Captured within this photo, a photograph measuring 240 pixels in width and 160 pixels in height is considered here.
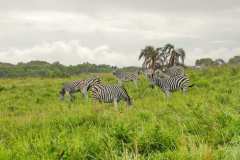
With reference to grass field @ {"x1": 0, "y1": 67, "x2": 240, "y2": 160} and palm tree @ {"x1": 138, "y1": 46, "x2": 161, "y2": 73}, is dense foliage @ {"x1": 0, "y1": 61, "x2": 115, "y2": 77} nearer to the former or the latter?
palm tree @ {"x1": 138, "y1": 46, "x2": 161, "y2": 73}

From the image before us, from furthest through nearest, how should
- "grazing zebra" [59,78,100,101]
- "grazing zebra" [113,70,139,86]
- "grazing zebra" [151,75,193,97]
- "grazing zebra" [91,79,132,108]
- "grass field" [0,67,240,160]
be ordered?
1. "grazing zebra" [113,70,139,86]
2. "grazing zebra" [59,78,100,101]
3. "grazing zebra" [151,75,193,97]
4. "grazing zebra" [91,79,132,108]
5. "grass field" [0,67,240,160]

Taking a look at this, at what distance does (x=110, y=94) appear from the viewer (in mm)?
17719

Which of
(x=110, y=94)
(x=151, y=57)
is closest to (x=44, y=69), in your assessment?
(x=151, y=57)

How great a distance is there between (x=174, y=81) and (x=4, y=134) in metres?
11.4

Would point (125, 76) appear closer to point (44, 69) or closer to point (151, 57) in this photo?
point (151, 57)

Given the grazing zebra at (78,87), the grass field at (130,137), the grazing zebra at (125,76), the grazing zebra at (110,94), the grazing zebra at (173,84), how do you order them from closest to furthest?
1. the grass field at (130,137)
2. the grazing zebra at (110,94)
3. the grazing zebra at (173,84)
4. the grazing zebra at (78,87)
5. the grazing zebra at (125,76)

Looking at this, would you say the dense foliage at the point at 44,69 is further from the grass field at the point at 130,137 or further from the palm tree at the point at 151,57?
the grass field at the point at 130,137

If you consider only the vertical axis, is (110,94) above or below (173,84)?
below

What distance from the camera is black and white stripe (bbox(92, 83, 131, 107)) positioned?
17375 millimetres

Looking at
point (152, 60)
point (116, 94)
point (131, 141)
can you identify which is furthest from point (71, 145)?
point (152, 60)

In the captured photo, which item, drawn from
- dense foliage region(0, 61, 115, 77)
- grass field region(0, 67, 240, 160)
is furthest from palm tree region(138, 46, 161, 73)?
dense foliage region(0, 61, 115, 77)

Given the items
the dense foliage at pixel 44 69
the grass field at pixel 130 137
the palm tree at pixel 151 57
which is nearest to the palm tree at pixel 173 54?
the palm tree at pixel 151 57

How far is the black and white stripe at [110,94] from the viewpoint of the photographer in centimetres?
1738

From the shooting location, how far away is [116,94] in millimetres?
17531
